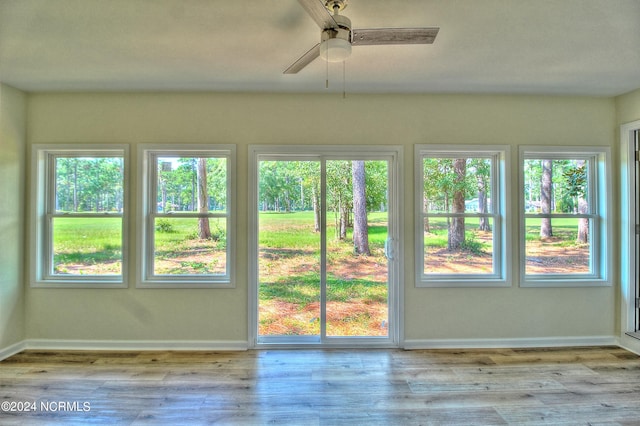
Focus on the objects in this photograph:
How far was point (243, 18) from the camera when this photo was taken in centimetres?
190

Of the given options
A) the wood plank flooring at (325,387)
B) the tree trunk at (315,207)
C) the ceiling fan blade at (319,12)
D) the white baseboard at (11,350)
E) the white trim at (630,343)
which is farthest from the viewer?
the tree trunk at (315,207)

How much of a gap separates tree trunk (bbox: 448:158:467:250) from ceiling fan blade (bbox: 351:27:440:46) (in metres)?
1.92

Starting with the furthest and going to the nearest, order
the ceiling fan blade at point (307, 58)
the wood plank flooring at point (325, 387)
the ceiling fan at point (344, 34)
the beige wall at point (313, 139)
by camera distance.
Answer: the beige wall at point (313, 139) → the wood plank flooring at point (325, 387) → the ceiling fan blade at point (307, 58) → the ceiling fan at point (344, 34)

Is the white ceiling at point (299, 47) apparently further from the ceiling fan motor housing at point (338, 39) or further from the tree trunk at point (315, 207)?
the tree trunk at point (315, 207)

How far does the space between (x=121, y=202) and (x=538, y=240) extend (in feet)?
15.1

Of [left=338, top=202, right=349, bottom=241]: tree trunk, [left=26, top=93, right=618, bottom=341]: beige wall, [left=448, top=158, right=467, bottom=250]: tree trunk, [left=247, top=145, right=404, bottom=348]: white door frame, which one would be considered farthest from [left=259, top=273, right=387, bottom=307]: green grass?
[left=448, top=158, right=467, bottom=250]: tree trunk

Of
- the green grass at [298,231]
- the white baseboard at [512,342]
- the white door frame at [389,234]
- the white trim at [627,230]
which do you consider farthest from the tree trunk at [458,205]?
the white trim at [627,230]

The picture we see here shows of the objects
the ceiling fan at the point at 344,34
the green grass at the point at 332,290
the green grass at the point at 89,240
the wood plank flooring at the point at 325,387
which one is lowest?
the wood plank flooring at the point at 325,387

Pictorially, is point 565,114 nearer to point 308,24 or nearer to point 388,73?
point 388,73

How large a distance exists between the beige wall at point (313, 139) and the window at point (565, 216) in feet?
0.58

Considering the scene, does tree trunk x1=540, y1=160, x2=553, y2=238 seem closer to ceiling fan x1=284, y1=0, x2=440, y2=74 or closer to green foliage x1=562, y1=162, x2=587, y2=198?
green foliage x1=562, y1=162, x2=587, y2=198

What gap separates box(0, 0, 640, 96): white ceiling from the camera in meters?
1.82

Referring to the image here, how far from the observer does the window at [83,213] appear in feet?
10.4

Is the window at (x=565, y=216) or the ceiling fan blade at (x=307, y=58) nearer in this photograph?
the ceiling fan blade at (x=307, y=58)
